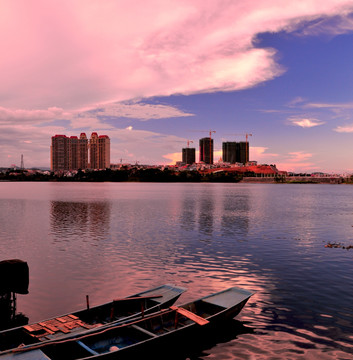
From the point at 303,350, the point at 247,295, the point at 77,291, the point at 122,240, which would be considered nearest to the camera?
the point at 303,350

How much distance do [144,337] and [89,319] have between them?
3.69 m

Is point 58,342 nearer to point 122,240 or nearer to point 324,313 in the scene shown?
point 324,313

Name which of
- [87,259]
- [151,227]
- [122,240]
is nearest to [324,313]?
[87,259]

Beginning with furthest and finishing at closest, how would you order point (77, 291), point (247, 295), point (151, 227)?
point (151, 227)
point (77, 291)
point (247, 295)

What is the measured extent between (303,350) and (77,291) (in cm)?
1603

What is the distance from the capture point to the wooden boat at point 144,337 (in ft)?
47.9

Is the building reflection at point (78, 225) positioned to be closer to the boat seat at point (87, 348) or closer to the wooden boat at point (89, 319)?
the wooden boat at point (89, 319)

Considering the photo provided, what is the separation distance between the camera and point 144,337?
16516 mm

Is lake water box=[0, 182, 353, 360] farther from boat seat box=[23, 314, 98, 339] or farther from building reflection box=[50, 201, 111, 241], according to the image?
boat seat box=[23, 314, 98, 339]

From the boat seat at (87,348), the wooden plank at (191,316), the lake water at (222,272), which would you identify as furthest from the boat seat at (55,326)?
the lake water at (222,272)

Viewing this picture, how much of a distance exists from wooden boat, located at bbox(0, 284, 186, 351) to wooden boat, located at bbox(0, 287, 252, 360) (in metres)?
0.55

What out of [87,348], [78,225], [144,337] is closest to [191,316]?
[144,337]

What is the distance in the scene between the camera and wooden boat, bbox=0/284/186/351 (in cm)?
1630

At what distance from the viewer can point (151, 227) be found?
2328 inches
